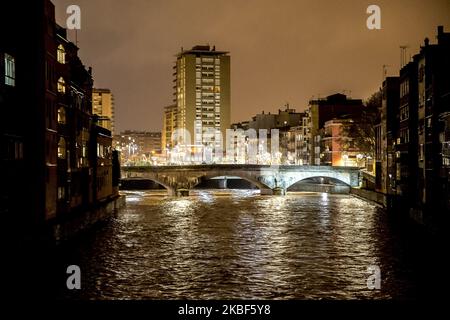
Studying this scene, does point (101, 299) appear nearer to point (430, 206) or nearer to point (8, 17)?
point (8, 17)

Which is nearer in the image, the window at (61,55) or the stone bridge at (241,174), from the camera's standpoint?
the window at (61,55)

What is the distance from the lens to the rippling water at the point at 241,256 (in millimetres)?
30219

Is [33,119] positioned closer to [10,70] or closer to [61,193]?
[10,70]

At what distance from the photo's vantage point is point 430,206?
2009 inches

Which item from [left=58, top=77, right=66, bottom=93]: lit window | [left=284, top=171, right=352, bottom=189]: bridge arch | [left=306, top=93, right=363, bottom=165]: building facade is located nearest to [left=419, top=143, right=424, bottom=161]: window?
[left=58, top=77, right=66, bottom=93]: lit window

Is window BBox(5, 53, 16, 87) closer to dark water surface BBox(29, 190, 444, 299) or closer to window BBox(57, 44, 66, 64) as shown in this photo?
window BBox(57, 44, 66, 64)

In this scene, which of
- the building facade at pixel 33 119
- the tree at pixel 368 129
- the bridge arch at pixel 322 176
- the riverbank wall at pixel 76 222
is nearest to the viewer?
the building facade at pixel 33 119

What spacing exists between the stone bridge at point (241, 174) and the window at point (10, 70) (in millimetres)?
55975

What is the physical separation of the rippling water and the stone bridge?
89.7 feet

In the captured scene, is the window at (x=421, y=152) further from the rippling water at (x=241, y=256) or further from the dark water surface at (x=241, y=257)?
the rippling water at (x=241, y=256)

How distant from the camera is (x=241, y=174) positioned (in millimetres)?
102875

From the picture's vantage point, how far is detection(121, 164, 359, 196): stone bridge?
96125 millimetres

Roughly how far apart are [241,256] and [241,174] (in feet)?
206

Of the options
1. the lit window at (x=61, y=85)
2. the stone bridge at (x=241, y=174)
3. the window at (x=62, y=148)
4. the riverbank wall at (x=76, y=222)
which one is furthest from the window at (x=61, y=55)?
the stone bridge at (x=241, y=174)
